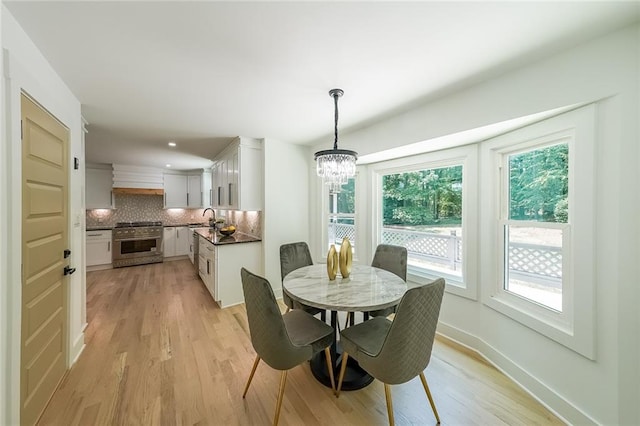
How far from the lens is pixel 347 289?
1.81 m

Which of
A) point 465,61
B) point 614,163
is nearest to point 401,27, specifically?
point 465,61

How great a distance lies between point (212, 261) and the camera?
11.1ft

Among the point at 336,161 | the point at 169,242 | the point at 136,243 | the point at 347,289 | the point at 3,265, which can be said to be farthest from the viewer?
the point at 169,242

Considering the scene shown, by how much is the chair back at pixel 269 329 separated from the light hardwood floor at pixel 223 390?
45 centimetres

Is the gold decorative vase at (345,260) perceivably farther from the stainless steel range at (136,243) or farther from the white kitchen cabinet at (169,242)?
the white kitchen cabinet at (169,242)

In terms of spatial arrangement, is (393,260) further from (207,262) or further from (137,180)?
(137,180)

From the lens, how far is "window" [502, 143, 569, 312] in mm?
1675

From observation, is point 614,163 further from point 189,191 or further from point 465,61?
point 189,191

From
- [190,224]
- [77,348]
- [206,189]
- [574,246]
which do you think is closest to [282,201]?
[77,348]

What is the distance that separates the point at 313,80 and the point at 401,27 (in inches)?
28.8

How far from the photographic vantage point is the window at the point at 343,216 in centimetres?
352

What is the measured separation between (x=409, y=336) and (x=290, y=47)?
1.83 m

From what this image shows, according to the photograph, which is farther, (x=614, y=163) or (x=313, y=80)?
(x=313, y=80)

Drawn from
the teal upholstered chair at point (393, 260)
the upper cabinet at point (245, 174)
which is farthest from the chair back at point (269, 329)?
the upper cabinet at point (245, 174)
